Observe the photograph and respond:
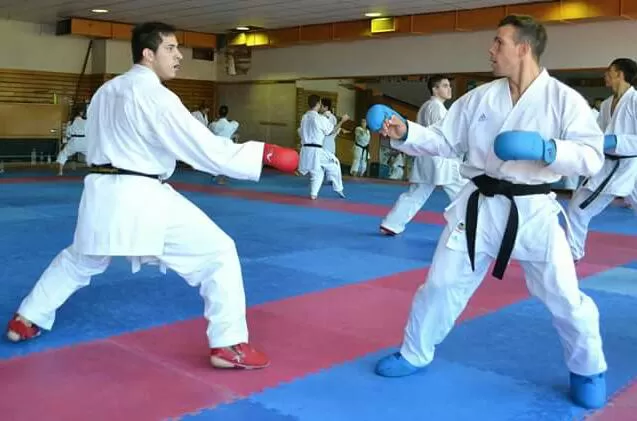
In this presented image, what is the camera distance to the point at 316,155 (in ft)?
34.0

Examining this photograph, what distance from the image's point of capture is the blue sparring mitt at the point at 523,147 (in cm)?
241

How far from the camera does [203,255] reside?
10.0 feet

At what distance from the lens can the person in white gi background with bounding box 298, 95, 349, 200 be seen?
1030 centimetres

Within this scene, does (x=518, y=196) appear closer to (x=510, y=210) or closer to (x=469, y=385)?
(x=510, y=210)

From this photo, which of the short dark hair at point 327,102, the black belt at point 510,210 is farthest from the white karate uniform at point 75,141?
the black belt at point 510,210

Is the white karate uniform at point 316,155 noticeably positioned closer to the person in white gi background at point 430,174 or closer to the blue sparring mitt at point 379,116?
the person in white gi background at point 430,174

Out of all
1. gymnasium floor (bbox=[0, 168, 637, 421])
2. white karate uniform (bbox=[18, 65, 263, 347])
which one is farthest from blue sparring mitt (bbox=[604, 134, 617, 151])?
white karate uniform (bbox=[18, 65, 263, 347])

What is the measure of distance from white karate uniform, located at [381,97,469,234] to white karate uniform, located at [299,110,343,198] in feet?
11.4

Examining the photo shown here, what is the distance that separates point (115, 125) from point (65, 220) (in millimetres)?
4899

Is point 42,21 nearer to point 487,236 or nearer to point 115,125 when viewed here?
point 115,125

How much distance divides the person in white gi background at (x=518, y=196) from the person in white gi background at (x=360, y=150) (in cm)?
1248

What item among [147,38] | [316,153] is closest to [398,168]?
[316,153]

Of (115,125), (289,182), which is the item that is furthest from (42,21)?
(115,125)

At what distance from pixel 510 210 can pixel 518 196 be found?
6 cm
